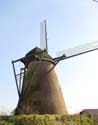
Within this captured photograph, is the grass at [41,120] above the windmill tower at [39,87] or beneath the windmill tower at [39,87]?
beneath

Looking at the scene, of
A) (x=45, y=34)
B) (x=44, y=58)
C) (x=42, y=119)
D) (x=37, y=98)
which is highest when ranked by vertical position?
(x=45, y=34)

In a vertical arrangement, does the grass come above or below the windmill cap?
below

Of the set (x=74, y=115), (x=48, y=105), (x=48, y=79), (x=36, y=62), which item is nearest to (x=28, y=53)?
(x=36, y=62)

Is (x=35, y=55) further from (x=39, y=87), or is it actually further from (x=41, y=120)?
(x=41, y=120)

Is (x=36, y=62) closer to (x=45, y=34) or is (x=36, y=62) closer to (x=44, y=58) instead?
(x=44, y=58)

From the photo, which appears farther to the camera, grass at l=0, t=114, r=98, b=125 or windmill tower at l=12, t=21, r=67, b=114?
windmill tower at l=12, t=21, r=67, b=114

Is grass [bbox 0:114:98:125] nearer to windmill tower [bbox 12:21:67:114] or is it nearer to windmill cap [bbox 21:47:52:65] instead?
windmill tower [bbox 12:21:67:114]

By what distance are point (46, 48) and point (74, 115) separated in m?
7.66

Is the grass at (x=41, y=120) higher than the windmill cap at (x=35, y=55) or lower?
lower

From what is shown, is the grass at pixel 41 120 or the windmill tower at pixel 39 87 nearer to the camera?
the grass at pixel 41 120

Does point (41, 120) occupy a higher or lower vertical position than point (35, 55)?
lower

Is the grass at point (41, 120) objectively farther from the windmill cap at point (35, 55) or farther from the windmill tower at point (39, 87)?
the windmill cap at point (35, 55)

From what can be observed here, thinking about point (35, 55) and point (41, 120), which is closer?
point (41, 120)

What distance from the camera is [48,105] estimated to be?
25.5m
